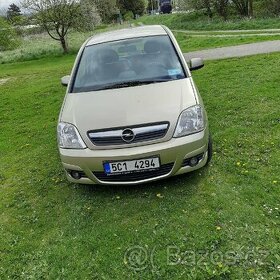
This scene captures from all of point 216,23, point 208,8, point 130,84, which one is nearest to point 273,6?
point 216,23

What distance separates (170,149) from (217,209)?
73cm

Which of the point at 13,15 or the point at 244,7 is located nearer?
the point at 244,7

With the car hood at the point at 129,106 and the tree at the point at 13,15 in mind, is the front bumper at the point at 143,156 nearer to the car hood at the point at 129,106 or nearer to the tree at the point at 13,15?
the car hood at the point at 129,106

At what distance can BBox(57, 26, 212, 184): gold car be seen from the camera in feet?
10.3

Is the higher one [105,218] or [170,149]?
[170,149]

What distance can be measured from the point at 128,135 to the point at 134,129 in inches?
3.3

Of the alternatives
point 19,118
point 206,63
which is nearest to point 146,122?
→ point 19,118

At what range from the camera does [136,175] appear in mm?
3238

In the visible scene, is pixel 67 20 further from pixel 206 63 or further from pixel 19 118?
pixel 19 118

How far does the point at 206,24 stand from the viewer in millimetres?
26984

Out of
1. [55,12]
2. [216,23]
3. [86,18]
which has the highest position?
[55,12]

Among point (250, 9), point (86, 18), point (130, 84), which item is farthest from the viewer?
point (250, 9)

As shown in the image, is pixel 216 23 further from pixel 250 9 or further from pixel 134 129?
pixel 134 129

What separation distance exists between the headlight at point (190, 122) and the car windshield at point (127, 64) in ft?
2.16
